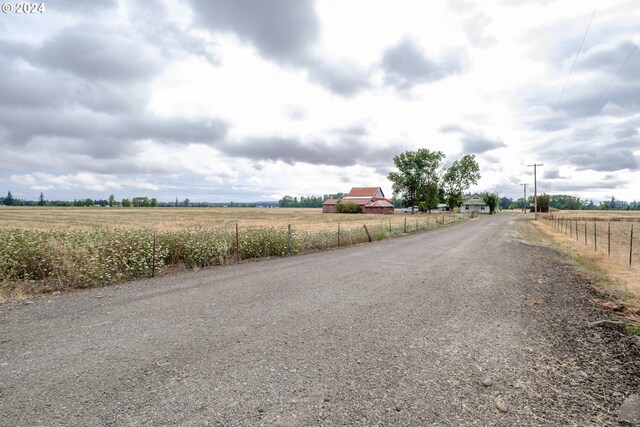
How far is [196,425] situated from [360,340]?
9.02 ft

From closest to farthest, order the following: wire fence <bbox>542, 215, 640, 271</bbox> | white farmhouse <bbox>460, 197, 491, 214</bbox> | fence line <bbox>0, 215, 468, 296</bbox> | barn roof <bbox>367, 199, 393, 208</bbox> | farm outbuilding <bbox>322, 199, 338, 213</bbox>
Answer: fence line <bbox>0, 215, 468, 296</bbox>
wire fence <bbox>542, 215, 640, 271</bbox>
barn roof <bbox>367, 199, 393, 208</bbox>
farm outbuilding <bbox>322, 199, 338, 213</bbox>
white farmhouse <bbox>460, 197, 491, 214</bbox>

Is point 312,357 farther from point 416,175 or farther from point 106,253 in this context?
point 416,175

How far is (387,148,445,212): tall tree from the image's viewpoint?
88.0 metres

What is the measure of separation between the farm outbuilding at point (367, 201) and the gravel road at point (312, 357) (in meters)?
84.0

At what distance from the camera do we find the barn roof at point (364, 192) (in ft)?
335

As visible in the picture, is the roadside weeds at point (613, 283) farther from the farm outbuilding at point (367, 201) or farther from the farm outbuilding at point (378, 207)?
the farm outbuilding at point (367, 201)

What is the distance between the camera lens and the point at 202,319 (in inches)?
237

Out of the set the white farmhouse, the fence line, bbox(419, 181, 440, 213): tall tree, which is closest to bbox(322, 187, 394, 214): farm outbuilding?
bbox(419, 181, 440, 213): tall tree

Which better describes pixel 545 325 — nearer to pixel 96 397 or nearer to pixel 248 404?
pixel 248 404

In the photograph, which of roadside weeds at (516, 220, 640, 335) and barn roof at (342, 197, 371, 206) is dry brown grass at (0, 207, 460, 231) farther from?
barn roof at (342, 197, 371, 206)

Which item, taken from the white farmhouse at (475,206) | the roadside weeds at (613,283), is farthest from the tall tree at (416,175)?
the roadside weeds at (613,283)

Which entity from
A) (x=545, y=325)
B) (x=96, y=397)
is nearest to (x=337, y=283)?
(x=545, y=325)

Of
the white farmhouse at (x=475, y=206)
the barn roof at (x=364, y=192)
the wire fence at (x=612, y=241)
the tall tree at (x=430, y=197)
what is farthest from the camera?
the white farmhouse at (x=475, y=206)

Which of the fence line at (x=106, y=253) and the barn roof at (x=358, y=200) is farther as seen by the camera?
the barn roof at (x=358, y=200)
